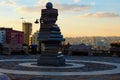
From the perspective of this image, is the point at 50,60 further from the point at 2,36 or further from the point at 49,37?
the point at 2,36

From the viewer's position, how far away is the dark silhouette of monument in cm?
1944

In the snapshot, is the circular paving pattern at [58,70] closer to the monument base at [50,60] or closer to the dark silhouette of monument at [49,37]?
the monument base at [50,60]

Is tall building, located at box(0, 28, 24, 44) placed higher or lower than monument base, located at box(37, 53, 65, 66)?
higher

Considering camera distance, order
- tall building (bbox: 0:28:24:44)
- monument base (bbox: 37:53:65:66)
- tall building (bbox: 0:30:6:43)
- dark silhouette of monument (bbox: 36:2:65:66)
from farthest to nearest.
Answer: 1. tall building (bbox: 0:28:24:44)
2. tall building (bbox: 0:30:6:43)
3. dark silhouette of monument (bbox: 36:2:65:66)
4. monument base (bbox: 37:53:65:66)

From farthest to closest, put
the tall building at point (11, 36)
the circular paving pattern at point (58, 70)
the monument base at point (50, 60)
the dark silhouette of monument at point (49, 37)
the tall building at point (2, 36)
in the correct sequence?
the tall building at point (11, 36) < the tall building at point (2, 36) < the dark silhouette of monument at point (49, 37) < the monument base at point (50, 60) < the circular paving pattern at point (58, 70)

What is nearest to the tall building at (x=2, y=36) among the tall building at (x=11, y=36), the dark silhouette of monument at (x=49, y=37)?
the tall building at (x=11, y=36)

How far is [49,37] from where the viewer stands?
64.5 feet

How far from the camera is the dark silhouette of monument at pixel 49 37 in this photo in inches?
765

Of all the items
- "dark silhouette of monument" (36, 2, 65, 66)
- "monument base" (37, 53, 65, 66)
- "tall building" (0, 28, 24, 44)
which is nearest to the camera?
"monument base" (37, 53, 65, 66)

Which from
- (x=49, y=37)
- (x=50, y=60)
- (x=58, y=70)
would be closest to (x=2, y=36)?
(x=49, y=37)

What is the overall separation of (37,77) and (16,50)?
2248cm

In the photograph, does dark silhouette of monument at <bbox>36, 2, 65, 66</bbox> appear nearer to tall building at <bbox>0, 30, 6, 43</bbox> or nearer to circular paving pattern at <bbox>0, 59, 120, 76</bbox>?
circular paving pattern at <bbox>0, 59, 120, 76</bbox>

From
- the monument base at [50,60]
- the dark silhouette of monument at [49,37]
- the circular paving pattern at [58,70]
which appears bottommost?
the circular paving pattern at [58,70]

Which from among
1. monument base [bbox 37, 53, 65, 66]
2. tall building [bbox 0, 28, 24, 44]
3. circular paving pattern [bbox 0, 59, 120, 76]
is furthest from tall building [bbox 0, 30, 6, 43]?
circular paving pattern [bbox 0, 59, 120, 76]
